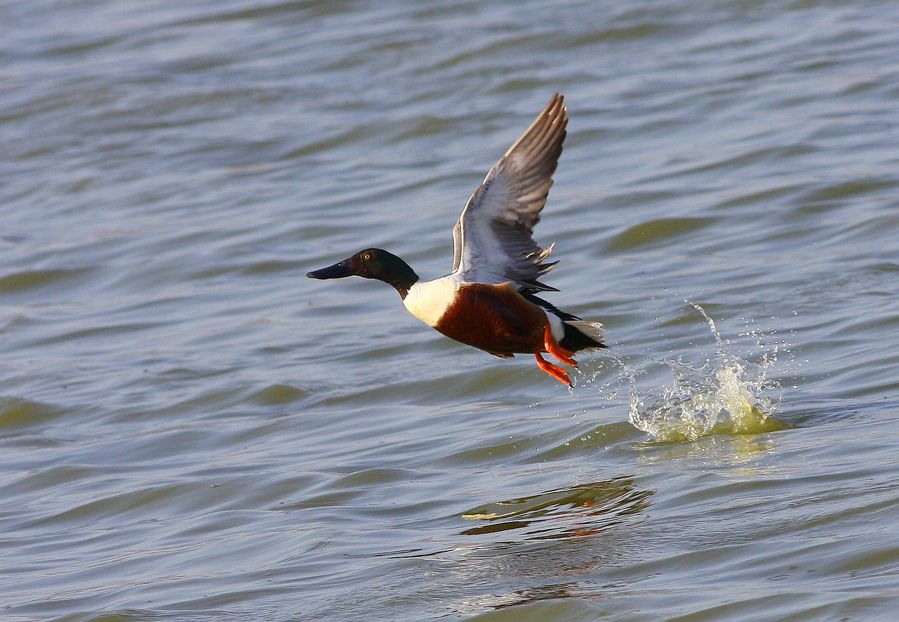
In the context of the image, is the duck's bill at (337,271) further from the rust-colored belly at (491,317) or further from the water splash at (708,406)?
the water splash at (708,406)

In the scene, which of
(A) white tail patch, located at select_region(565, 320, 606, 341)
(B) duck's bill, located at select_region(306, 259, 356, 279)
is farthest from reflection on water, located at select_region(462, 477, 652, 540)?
(B) duck's bill, located at select_region(306, 259, 356, 279)

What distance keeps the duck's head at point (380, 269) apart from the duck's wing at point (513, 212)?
33 centimetres

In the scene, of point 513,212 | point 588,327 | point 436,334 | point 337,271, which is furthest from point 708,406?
point 436,334

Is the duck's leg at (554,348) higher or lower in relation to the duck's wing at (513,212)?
lower

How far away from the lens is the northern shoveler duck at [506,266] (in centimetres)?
638

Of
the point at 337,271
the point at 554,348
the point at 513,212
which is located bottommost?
the point at 554,348

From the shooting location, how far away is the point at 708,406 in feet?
22.5

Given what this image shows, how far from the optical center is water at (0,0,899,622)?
5422 mm

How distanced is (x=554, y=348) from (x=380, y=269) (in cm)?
86

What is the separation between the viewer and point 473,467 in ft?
22.6

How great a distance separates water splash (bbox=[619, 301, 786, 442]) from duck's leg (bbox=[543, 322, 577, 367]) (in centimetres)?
52

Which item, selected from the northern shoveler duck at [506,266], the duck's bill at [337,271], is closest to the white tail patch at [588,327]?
the northern shoveler duck at [506,266]

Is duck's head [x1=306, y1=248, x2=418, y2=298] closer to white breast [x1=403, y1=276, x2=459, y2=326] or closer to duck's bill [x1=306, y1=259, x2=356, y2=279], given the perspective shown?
duck's bill [x1=306, y1=259, x2=356, y2=279]

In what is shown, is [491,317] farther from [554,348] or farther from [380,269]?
[380,269]
